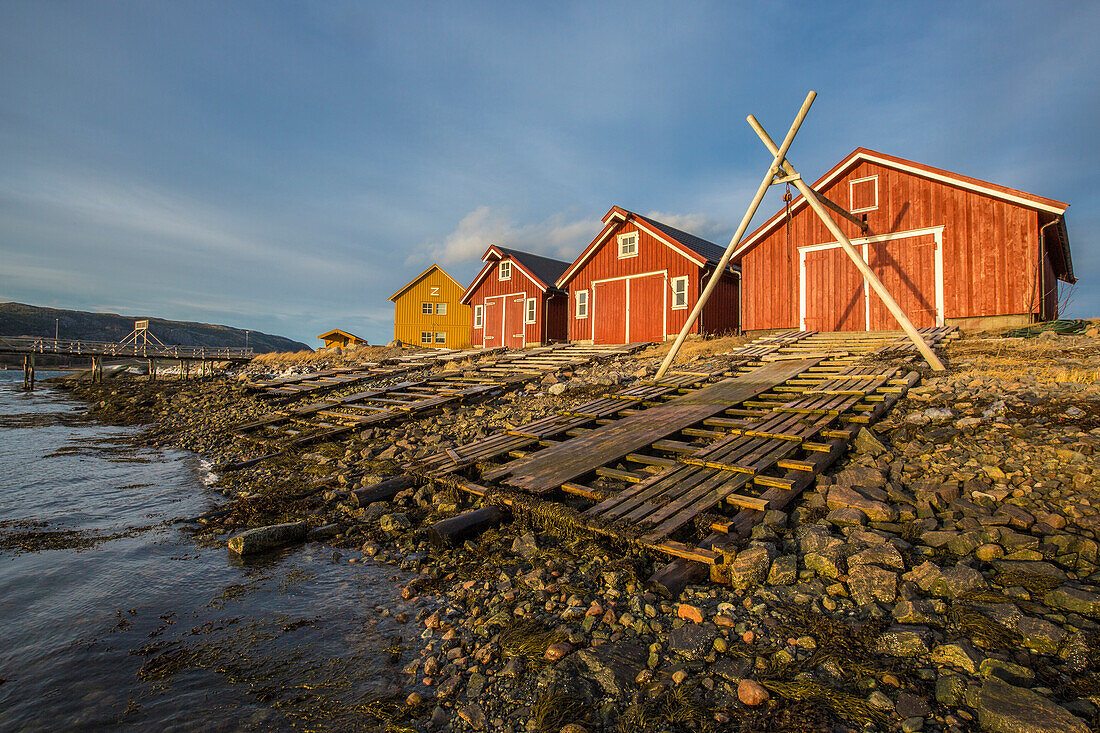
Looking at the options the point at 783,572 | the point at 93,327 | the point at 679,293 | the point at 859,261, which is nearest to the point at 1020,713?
the point at 783,572

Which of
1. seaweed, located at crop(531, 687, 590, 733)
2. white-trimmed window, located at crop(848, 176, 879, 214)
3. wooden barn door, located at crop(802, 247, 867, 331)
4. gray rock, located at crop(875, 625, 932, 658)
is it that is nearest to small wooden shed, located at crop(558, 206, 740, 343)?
wooden barn door, located at crop(802, 247, 867, 331)

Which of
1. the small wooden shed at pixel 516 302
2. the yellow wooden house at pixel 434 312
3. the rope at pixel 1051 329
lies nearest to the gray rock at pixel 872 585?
the rope at pixel 1051 329

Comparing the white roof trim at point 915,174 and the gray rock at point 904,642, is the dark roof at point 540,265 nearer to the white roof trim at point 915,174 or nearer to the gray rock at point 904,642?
the white roof trim at point 915,174

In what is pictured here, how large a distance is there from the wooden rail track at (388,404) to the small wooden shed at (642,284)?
6.53 meters

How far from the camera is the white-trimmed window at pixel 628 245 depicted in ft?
79.7

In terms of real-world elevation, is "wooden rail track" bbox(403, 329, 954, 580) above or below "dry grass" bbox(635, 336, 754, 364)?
below

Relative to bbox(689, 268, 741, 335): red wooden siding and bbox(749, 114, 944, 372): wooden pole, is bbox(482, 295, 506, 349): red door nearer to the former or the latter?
bbox(689, 268, 741, 335): red wooden siding

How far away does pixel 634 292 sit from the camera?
24.1 meters

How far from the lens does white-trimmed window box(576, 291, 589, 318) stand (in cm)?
2627

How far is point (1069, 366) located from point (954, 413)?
4.23 meters

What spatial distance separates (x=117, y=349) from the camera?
4869 cm

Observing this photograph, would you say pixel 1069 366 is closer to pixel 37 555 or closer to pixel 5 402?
pixel 37 555

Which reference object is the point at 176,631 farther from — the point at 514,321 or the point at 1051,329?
the point at 514,321

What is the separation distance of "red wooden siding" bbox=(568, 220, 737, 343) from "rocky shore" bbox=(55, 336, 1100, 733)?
16.7 metres
